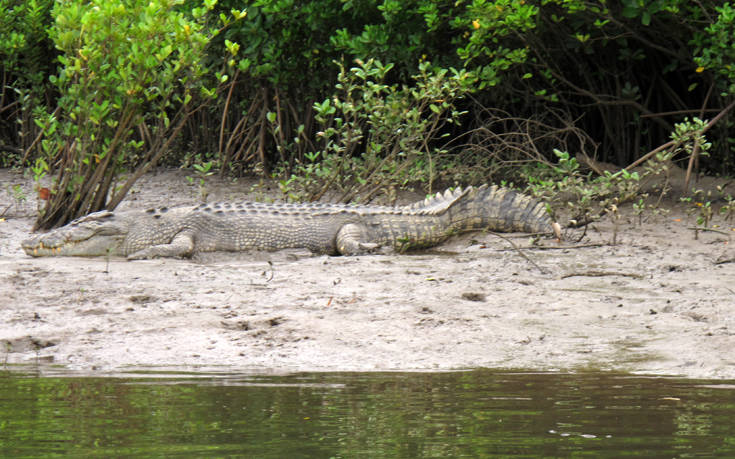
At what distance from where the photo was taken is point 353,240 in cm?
752

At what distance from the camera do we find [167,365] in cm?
418

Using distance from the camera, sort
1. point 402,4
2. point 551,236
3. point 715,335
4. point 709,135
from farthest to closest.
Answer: point 709,135
point 402,4
point 551,236
point 715,335

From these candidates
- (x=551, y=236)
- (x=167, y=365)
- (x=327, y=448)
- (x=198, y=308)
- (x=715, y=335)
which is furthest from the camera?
(x=551, y=236)

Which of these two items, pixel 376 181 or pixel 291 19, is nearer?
pixel 376 181

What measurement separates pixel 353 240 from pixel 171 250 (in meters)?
1.42

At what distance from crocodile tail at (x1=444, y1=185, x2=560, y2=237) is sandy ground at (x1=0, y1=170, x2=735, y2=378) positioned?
0.64 metres

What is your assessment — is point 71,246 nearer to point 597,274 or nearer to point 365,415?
point 597,274

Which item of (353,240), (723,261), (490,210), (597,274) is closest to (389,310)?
(597,274)

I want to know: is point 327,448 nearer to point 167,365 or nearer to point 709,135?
point 167,365

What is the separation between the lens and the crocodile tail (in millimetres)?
7918

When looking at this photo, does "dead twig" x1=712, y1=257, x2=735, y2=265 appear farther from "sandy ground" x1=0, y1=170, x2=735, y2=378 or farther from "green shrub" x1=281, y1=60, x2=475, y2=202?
"green shrub" x1=281, y1=60, x2=475, y2=202

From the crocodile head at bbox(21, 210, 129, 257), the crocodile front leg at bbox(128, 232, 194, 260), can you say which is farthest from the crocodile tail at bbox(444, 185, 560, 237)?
the crocodile head at bbox(21, 210, 129, 257)

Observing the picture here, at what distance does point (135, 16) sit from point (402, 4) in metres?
2.82

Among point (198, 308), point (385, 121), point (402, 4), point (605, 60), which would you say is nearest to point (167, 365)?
point (198, 308)
